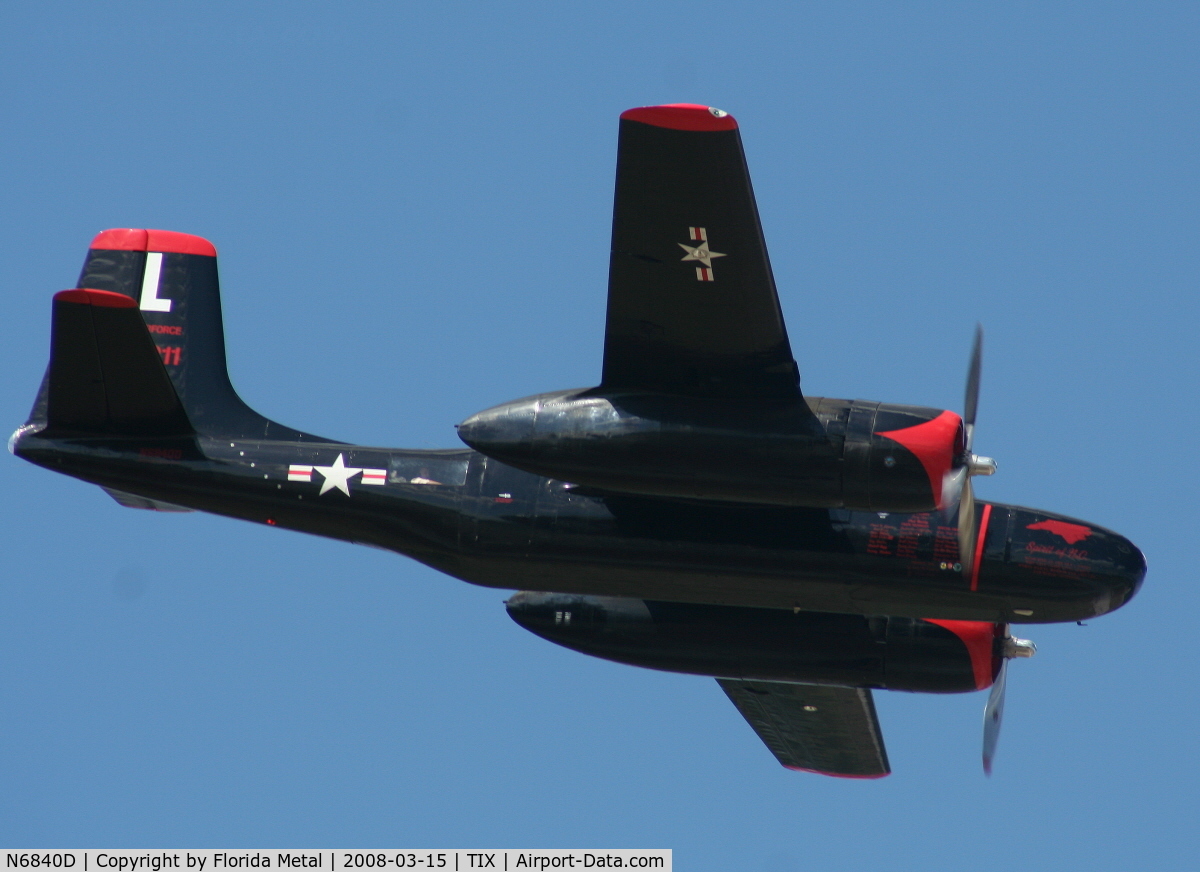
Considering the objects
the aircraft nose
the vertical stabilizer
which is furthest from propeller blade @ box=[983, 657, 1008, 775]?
the vertical stabilizer

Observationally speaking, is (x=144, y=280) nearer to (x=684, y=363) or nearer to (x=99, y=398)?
(x=99, y=398)

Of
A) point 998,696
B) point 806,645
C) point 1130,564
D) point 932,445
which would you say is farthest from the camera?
point 998,696

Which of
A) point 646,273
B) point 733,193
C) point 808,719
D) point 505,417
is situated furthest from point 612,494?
point 808,719

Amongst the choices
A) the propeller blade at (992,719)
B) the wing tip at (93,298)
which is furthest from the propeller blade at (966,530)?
the wing tip at (93,298)

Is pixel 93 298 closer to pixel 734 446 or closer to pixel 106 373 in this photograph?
pixel 106 373

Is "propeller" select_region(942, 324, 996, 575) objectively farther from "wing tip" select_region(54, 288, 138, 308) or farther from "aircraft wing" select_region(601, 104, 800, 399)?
"wing tip" select_region(54, 288, 138, 308)

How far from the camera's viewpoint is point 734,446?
2048 centimetres

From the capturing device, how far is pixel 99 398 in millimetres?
23312

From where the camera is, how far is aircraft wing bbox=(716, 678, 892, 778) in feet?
89.4

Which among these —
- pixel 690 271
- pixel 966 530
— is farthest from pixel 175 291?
pixel 966 530

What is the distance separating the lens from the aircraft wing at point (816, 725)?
2725cm

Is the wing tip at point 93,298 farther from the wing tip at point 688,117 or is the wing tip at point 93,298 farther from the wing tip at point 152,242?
the wing tip at point 688,117

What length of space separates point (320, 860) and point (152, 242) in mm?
10248

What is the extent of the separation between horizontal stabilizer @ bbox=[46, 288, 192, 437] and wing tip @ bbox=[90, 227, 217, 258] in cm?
374
